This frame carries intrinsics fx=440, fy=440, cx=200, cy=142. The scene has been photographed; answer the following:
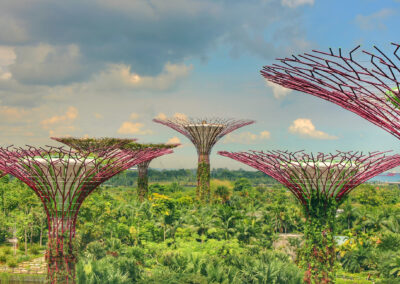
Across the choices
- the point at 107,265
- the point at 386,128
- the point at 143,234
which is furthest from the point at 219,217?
the point at 386,128

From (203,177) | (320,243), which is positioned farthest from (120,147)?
(320,243)

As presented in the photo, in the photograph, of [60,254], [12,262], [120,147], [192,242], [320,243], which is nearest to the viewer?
[60,254]

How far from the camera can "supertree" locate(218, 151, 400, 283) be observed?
15.4 metres

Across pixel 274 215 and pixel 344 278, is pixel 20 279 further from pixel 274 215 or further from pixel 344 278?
pixel 274 215

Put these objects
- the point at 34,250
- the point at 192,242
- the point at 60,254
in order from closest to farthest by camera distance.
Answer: the point at 60,254, the point at 192,242, the point at 34,250

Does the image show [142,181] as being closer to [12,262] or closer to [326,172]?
[12,262]

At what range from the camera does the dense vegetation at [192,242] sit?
1455cm

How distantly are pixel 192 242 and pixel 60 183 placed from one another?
27.2 feet

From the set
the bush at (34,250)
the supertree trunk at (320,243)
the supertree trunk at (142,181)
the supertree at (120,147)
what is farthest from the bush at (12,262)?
the supertree trunk at (320,243)

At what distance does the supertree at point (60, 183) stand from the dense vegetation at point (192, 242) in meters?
0.86

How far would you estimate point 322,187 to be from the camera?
51.1 ft

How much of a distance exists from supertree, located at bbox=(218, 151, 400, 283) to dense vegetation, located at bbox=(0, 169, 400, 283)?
40.1 inches

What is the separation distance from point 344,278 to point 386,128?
13510 mm

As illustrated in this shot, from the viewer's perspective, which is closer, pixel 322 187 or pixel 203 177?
pixel 322 187
